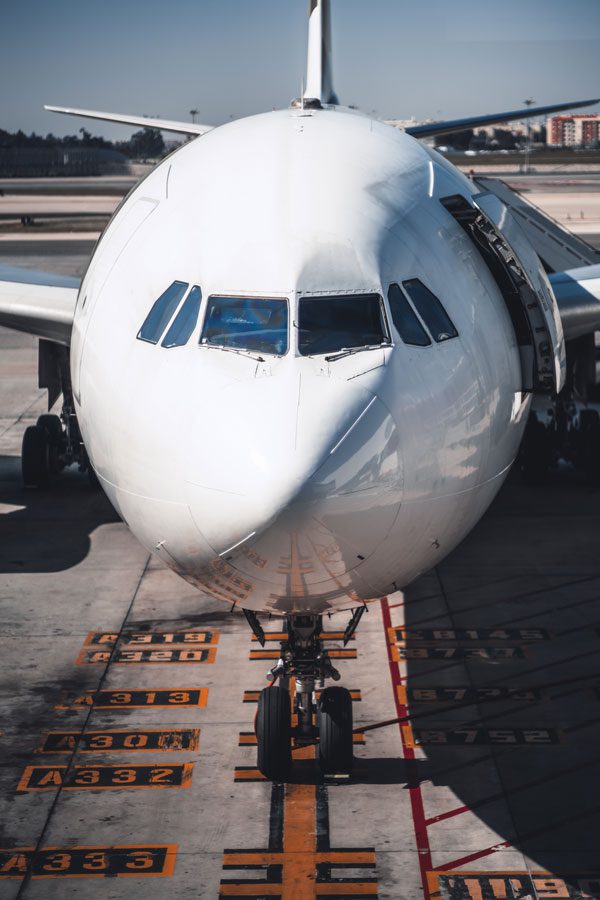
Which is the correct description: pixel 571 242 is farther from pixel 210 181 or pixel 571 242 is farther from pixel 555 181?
pixel 555 181

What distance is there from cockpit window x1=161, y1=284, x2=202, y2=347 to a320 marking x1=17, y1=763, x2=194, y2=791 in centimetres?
414

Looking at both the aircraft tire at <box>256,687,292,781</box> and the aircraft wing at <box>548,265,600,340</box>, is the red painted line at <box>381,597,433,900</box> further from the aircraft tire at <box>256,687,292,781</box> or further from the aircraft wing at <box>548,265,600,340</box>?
the aircraft wing at <box>548,265,600,340</box>

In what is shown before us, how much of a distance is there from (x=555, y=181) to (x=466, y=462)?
325 ft

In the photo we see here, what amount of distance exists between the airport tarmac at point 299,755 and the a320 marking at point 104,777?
2cm

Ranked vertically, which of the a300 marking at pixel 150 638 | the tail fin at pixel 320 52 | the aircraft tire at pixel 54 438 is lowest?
→ the a300 marking at pixel 150 638

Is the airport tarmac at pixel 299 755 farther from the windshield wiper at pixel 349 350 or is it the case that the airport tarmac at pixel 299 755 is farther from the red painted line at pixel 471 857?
the windshield wiper at pixel 349 350

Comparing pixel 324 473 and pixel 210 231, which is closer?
pixel 324 473

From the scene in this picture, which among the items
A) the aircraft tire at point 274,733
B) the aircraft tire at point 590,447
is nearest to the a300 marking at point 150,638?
the aircraft tire at point 274,733

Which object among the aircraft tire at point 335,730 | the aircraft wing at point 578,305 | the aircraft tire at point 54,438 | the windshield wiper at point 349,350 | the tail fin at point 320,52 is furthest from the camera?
the aircraft tire at point 54,438

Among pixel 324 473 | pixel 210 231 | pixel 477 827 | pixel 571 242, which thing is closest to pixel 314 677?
pixel 477 827

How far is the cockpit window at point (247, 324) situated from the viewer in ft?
28.3

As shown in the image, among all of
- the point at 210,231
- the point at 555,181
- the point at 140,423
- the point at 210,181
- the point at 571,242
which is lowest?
the point at 140,423

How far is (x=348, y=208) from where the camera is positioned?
9.42 metres

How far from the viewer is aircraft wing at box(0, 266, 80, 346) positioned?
16.8m
